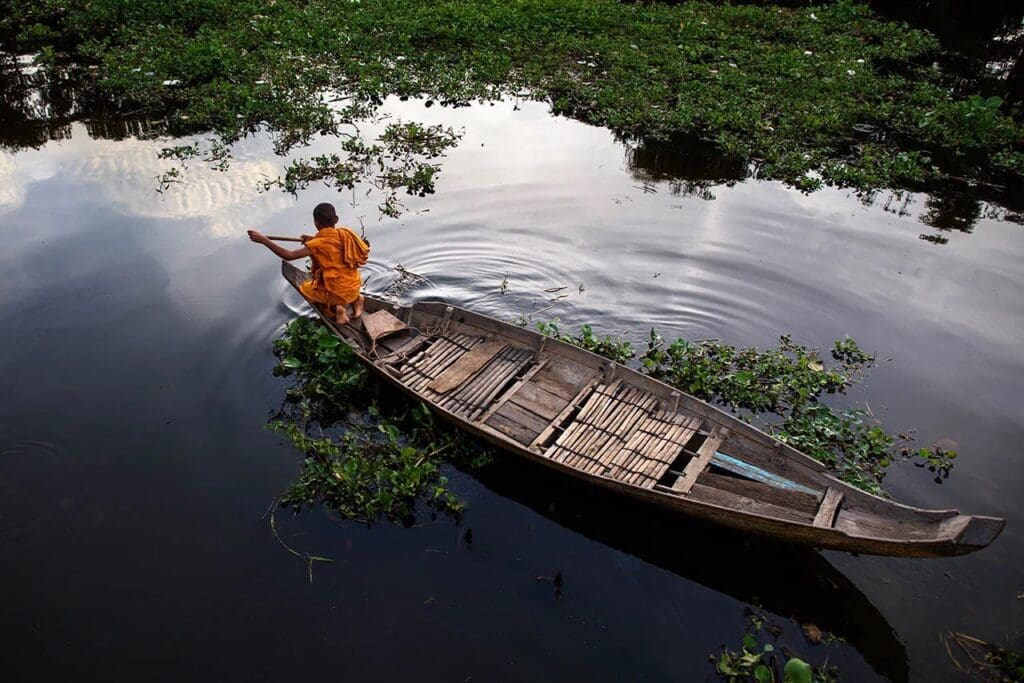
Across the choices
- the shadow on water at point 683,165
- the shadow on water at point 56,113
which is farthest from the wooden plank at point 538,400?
the shadow on water at point 56,113

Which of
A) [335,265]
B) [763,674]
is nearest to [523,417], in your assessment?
[335,265]

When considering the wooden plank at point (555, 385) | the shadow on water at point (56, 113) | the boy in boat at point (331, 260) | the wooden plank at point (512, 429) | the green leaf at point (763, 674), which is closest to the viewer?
the green leaf at point (763, 674)

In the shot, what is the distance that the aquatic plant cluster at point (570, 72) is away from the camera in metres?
10.9

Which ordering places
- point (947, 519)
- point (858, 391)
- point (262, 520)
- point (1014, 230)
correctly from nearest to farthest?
point (947, 519) → point (262, 520) → point (858, 391) → point (1014, 230)

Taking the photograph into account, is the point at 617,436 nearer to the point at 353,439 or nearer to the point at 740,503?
the point at 740,503

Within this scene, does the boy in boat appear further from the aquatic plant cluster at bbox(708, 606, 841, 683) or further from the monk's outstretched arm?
the aquatic plant cluster at bbox(708, 606, 841, 683)

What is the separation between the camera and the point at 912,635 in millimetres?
4457

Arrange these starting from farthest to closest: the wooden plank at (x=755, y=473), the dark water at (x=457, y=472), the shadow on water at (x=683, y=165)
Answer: the shadow on water at (x=683, y=165) → the wooden plank at (x=755, y=473) → the dark water at (x=457, y=472)

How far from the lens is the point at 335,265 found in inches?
247

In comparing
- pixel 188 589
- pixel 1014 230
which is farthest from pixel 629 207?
pixel 188 589

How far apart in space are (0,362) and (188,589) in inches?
140

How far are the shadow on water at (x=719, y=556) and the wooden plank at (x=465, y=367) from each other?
2.74 ft

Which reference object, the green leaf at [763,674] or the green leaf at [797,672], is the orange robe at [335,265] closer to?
the green leaf at [763,674]

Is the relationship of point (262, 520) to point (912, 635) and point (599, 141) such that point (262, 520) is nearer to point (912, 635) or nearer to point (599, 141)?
point (912, 635)
